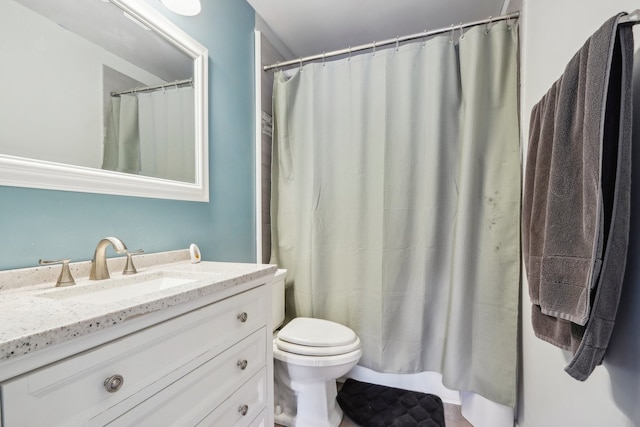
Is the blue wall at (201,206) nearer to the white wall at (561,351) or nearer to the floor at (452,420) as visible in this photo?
the floor at (452,420)

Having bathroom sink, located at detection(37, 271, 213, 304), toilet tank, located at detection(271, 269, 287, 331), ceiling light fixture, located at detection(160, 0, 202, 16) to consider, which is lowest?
toilet tank, located at detection(271, 269, 287, 331)

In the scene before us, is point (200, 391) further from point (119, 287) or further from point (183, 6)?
point (183, 6)

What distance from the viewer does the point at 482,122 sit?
1.39m

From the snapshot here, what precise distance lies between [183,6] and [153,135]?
0.59m

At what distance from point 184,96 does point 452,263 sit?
157 centimetres

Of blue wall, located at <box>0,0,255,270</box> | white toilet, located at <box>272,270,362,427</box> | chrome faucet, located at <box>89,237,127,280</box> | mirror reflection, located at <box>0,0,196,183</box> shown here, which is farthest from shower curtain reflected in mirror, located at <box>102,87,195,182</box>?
white toilet, located at <box>272,270,362,427</box>

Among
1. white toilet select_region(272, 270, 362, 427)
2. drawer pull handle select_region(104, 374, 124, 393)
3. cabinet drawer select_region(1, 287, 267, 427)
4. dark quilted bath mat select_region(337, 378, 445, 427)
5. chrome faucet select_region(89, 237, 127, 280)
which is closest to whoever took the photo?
cabinet drawer select_region(1, 287, 267, 427)

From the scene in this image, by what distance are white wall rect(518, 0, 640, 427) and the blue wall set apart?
146 centimetres

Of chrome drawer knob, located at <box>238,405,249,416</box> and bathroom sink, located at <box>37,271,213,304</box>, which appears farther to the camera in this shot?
chrome drawer knob, located at <box>238,405,249,416</box>

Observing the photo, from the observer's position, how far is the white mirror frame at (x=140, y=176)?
2.46 feet

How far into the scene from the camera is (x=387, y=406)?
1531 mm

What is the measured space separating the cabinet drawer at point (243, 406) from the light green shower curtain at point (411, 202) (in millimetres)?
734

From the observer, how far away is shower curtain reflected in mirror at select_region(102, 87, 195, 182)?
99 cm

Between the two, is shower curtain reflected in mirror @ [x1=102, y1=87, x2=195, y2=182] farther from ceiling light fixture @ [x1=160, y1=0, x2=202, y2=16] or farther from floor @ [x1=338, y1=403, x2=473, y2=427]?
floor @ [x1=338, y1=403, x2=473, y2=427]
